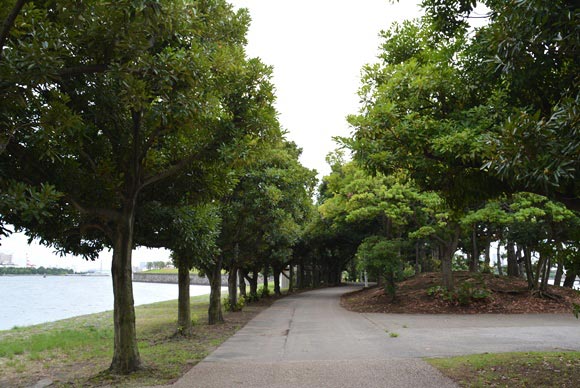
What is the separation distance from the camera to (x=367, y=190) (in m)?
19.8

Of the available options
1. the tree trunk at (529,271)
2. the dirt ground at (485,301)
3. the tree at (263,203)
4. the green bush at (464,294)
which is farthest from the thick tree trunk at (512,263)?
the tree at (263,203)

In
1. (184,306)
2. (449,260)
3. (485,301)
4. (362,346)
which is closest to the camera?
(362,346)

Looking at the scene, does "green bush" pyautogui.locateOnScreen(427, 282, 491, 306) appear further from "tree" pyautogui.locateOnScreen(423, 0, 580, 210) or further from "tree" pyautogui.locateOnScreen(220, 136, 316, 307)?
"tree" pyautogui.locateOnScreen(423, 0, 580, 210)

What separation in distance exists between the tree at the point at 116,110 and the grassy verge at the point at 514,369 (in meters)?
5.06

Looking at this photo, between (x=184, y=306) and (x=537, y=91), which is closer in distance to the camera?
(x=537, y=91)

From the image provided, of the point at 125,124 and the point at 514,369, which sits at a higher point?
the point at 125,124

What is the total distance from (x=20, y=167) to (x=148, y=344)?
6.89 meters

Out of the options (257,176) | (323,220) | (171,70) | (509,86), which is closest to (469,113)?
(509,86)

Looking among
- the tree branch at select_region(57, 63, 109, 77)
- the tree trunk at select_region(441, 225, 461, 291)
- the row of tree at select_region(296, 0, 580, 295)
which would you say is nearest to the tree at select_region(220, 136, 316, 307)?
the row of tree at select_region(296, 0, 580, 295)

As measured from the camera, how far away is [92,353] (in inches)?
450

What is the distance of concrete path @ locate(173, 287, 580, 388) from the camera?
23.4 feet

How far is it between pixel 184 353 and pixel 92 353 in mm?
2945

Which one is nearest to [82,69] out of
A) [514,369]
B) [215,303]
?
[514,369]

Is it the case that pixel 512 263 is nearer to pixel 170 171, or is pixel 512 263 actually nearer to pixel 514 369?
pixel 514 369
